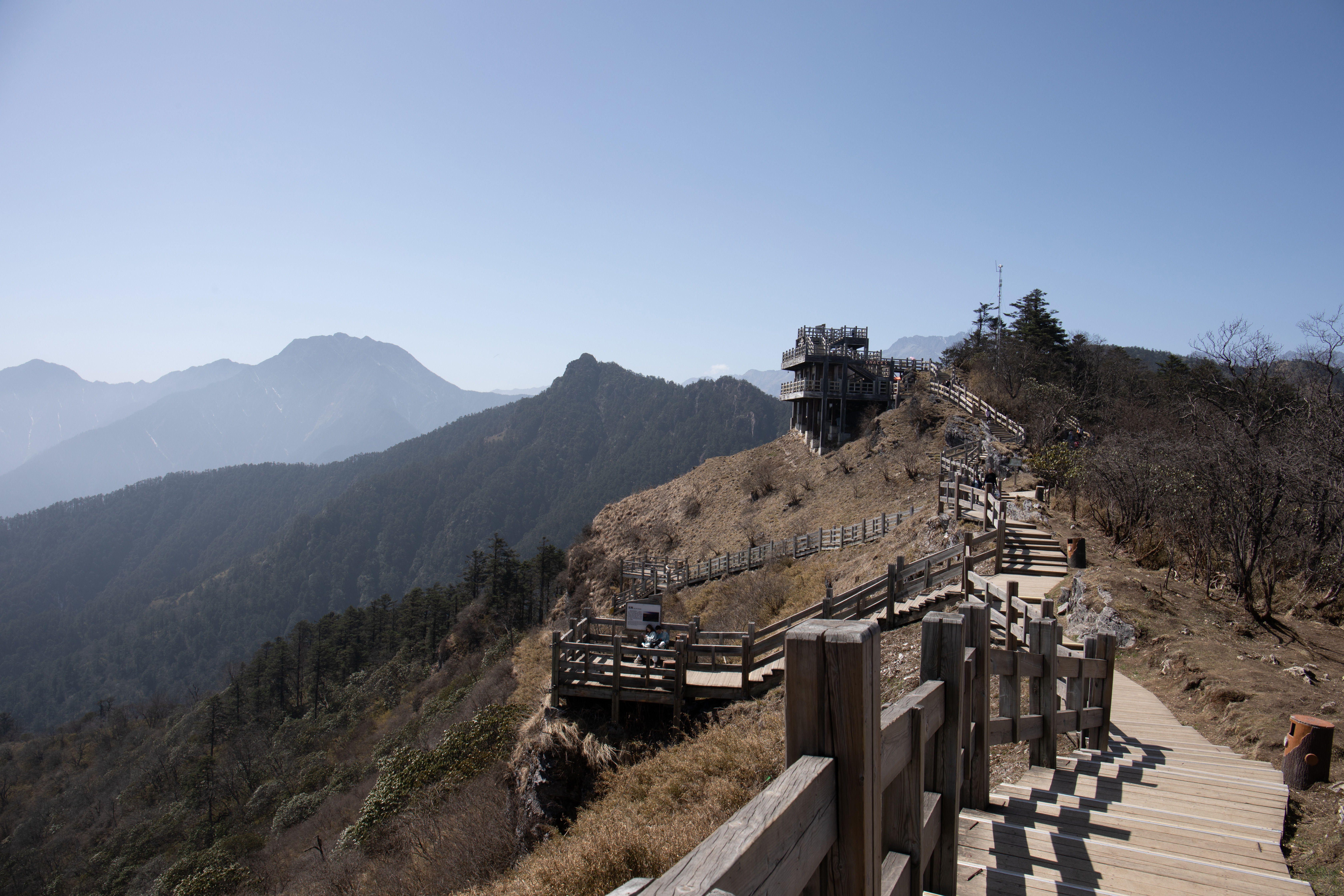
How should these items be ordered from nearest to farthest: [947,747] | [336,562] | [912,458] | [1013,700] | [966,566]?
[947,747] < [1013,700] < [966,566] < [912,458] < [336,562]

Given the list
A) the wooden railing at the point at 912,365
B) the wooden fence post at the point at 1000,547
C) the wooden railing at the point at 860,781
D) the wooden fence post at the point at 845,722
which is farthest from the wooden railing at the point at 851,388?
the wooden fence post at the point at 845,722

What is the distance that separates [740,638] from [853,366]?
33.8 metres

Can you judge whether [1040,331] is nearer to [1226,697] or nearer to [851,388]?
[851,388]

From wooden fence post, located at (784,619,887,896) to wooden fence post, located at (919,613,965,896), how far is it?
135 centimetres

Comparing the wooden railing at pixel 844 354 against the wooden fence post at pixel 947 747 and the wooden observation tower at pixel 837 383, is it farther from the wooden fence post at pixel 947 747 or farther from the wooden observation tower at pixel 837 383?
the wooden fence post at pixel 947 747

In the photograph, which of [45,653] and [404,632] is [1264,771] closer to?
[404,632]

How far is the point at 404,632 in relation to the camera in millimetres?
82062

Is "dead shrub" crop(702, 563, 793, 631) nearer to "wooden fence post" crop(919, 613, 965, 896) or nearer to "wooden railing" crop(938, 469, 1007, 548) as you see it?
"wooden railing" crop(938, 469, 1007, 548)

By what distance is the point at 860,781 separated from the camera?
1.57 meters

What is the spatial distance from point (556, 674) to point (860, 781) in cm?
1121

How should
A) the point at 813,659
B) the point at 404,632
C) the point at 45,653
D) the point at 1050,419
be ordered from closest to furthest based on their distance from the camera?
the point at 813,659
the point at 1050,419
the point at 404,632
the point at 45,653

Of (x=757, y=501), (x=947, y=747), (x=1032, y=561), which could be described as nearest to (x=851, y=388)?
(x=757, y=501)

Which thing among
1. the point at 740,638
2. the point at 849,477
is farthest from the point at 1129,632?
the point at 849,477

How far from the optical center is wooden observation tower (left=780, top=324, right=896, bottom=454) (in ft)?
139
